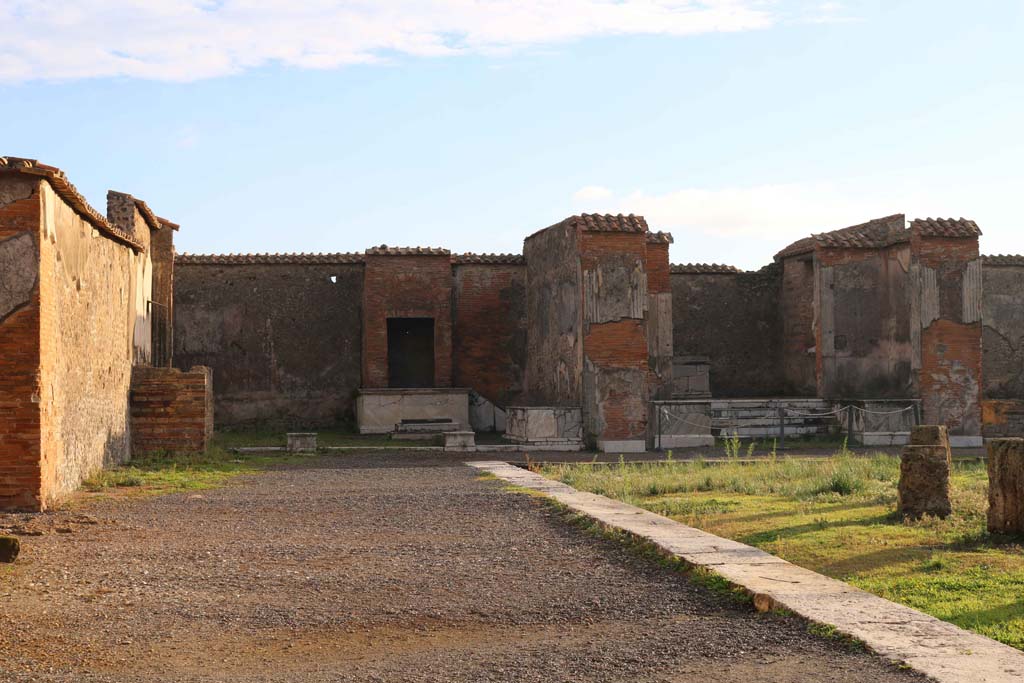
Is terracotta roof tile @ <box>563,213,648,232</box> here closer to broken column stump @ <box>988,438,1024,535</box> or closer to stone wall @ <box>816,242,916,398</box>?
stone wall @ <box>816,242,916,398</box>

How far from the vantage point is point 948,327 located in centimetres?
1769

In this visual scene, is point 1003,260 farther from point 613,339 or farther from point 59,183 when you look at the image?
point 59,183

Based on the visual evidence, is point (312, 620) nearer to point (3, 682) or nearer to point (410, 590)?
point (410, 590)

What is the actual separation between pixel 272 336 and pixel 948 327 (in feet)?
38.4

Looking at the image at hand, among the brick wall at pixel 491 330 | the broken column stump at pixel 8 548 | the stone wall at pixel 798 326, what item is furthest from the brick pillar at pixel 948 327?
the broken column stump at pixel 8 548

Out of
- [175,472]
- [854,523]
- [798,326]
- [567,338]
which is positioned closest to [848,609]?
[854,523]

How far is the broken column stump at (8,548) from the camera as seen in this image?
6.43 meters

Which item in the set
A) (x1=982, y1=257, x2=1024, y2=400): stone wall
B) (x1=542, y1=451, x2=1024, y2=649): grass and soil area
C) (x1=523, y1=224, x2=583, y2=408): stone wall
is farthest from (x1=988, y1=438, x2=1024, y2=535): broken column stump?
(x1=982, y1=257, x2=1024, y2=400): stone wall

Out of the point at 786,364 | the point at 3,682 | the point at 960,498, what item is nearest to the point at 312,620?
the point at 3,682

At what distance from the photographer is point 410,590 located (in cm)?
576

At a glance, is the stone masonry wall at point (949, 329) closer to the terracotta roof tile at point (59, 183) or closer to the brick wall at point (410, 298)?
the brick wall at point (410, 298)

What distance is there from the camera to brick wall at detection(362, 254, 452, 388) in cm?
1980

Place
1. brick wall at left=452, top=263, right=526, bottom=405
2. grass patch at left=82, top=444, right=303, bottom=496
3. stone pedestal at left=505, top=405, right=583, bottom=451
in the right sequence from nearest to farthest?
grass patch at left=82, top=444, right=303, bottom=496 → stone pedestal at left=505, top=405, right=583, bottom=451 → brick wall at left=452, top=263, right=526, bottom=405

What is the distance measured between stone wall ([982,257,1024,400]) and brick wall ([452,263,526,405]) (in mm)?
9127
